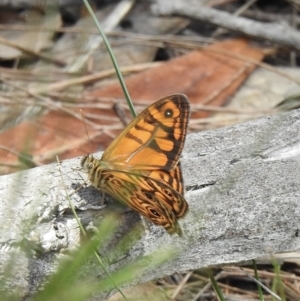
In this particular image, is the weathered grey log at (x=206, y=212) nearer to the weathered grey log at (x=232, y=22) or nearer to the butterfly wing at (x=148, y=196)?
the butterfly wing at (x=148, y=196)

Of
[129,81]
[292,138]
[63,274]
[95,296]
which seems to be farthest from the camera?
[129,81]

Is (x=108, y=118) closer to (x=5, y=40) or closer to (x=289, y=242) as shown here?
(x=5, y=40)

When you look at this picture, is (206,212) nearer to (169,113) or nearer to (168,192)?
(168,192)

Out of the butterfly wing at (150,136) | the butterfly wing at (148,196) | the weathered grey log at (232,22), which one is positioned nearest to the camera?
the butterfly wing at (148,196)

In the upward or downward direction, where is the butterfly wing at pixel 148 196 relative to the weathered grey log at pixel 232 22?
downward

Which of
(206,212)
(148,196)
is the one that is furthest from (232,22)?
(148,196)

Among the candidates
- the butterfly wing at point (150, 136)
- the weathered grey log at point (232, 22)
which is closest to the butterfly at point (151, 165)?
the butterfly wing at point (150, 136)

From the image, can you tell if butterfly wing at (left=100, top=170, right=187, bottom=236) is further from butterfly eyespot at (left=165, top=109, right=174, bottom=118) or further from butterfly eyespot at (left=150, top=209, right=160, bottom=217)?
butterfly eyespot at (left=165, top=109, right=174, bottom=118)

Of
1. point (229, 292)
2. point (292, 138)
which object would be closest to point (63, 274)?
point (292, 138)
